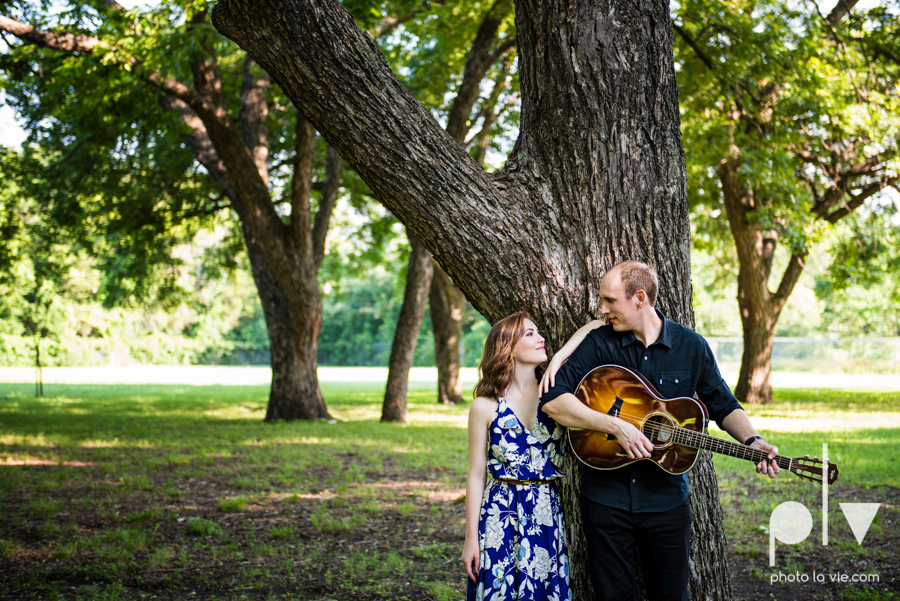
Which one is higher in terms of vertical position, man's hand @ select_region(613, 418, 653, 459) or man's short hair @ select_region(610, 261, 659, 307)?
man's short hair @ select_region(610, 261, 659, 307)

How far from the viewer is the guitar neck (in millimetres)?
2754

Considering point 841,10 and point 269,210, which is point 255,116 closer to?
point 269,210

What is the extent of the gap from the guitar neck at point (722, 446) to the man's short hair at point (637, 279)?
58 cm

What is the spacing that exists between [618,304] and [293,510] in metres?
5.29

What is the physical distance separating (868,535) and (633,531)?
4.16 m

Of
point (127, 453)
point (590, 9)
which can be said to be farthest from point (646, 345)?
point (127, 453)

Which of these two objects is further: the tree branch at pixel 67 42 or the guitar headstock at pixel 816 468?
the tree branch at pixel 67 42

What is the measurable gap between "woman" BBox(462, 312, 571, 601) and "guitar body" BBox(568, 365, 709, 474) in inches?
10.5

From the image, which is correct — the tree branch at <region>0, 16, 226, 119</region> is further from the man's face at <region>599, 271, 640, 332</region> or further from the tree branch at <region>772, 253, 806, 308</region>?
the tree branch at <region>772, 253, 806, 308</region>

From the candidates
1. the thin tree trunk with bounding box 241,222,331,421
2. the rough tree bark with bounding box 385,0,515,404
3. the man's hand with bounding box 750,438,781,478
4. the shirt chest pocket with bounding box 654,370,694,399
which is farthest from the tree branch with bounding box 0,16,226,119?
the man's hand with bounding box 750,438,781,478

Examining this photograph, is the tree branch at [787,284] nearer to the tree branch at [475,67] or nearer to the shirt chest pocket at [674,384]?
the tree branch at [475,67]

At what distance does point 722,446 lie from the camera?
280 cm

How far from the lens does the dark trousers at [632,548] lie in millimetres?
2908

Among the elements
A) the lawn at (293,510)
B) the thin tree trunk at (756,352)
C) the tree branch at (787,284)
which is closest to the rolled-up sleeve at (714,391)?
the lawn at (293,510)
